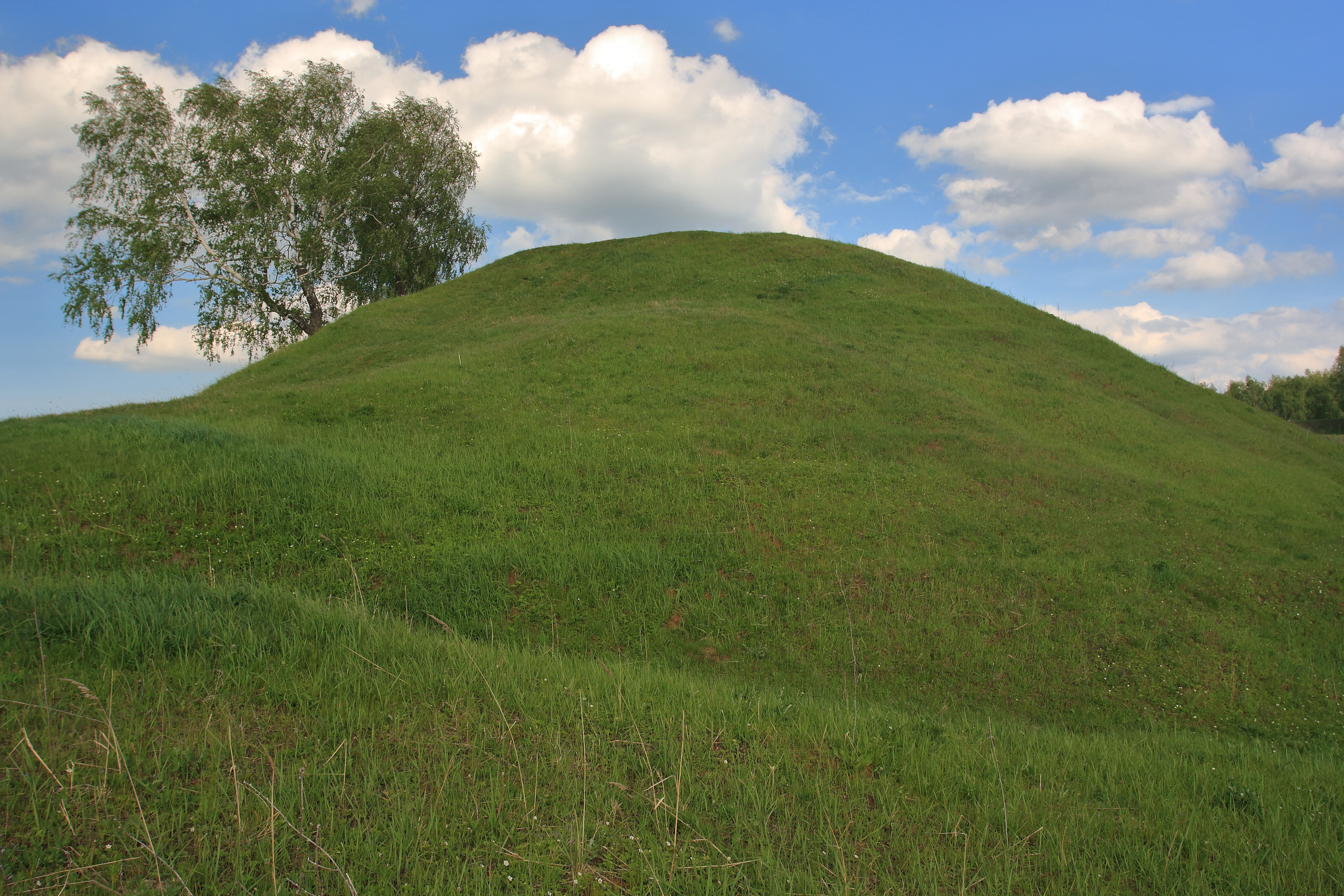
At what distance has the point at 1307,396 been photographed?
2534 inches

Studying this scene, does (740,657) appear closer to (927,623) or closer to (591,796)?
(927,623)

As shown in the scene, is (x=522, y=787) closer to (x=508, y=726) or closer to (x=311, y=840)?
(x=508, y=726)

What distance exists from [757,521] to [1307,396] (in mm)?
78919

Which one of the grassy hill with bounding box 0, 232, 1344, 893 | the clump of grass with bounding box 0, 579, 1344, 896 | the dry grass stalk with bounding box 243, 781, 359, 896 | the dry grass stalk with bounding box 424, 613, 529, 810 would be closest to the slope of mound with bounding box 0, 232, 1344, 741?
the grassy hill with bounding box 0, 232, 1344, 893

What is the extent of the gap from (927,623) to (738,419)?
7.44 metres

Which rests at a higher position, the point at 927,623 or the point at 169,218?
the point at 169,218

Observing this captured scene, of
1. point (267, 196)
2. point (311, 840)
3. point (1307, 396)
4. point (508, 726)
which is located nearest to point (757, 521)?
point (508, 726)

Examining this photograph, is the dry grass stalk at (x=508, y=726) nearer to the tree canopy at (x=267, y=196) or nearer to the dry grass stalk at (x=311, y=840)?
the dry grass stalk at (x=311, y=840)

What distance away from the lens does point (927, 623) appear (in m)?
9.62

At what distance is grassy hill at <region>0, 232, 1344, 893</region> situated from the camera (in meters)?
3.84

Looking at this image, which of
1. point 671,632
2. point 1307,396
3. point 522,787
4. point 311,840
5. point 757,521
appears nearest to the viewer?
point 311,840

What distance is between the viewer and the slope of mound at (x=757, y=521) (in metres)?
8.98

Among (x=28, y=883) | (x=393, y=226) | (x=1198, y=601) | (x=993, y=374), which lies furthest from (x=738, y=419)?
(x=393, y=226)

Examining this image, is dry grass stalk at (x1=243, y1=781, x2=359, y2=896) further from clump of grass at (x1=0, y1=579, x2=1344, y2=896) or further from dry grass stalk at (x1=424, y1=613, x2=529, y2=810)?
dry grass stalk at (x1=424, y1=613, x2=529, y2=810)
